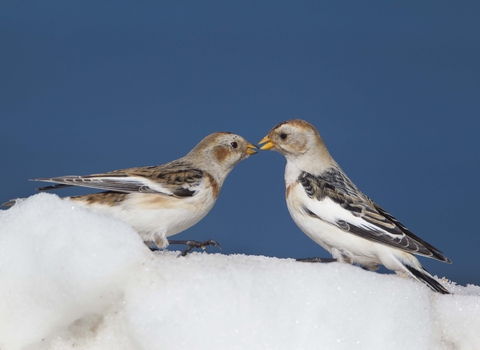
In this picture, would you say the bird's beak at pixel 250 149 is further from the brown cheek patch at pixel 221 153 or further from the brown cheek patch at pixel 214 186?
the brown cheek patch at pixel 214 186

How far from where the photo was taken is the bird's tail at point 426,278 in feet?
9.34

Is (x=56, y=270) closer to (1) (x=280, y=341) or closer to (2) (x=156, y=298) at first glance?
(2) (x=156, y=298)

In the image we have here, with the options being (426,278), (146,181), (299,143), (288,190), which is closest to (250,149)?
(299,143)

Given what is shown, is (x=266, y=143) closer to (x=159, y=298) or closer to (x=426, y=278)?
(x=426, y=278)

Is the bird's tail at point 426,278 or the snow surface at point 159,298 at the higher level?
the bird's tail at point 426,278

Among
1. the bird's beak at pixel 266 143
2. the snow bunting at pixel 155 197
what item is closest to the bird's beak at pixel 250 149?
the bird's beak at pixel 266 143

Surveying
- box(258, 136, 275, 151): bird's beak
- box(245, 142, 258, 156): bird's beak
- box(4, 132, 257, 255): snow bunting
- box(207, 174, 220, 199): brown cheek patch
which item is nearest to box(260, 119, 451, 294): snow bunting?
box(258, 136, 275, 151): bird's beak

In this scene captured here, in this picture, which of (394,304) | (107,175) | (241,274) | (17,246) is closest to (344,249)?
(394,304)

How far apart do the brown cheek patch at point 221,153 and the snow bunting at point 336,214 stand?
9.8 inches

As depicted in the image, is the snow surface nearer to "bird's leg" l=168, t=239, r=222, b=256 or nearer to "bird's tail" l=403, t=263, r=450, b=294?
"bird's tail" l=403, t=263, r=450, b=294

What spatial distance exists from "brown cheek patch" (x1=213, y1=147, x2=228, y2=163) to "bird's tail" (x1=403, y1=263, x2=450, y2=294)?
4.33 feet

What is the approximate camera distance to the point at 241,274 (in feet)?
8.28

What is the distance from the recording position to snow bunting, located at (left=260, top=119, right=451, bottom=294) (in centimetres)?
306

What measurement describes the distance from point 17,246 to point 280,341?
1.18m
